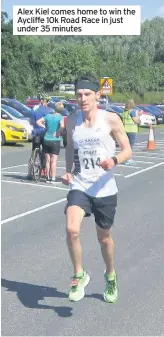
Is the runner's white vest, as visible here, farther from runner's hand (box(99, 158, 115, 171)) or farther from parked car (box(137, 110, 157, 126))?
parked car (box(137, 110, 157, 126))

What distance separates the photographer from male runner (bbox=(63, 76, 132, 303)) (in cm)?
584

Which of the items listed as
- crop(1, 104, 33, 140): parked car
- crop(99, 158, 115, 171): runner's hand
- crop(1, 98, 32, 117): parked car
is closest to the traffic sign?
crop(1, 98, 32, 117): parked car

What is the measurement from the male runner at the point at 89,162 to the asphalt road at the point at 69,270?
1.29 ft

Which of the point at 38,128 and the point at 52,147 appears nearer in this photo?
the point at 52,147

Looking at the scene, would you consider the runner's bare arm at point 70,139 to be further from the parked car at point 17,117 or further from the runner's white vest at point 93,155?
the parked car at point 17,117

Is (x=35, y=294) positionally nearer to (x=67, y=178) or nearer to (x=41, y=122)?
(x=67, y=178)

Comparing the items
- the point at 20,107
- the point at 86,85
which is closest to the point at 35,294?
the point at 86,85

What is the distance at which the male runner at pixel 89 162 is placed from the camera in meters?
5.84

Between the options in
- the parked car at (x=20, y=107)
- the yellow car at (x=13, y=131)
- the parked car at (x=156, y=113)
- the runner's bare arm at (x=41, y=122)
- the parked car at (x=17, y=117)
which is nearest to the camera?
the runner's bare arm at (x=41, y=122)

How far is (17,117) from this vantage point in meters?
28.5

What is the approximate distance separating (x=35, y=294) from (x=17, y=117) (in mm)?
22493

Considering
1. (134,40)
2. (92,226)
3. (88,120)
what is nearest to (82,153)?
(88,120)

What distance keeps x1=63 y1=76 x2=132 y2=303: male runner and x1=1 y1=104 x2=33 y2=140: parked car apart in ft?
67.5

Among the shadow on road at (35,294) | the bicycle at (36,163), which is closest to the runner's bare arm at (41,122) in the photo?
the bicycle at (36,163)
